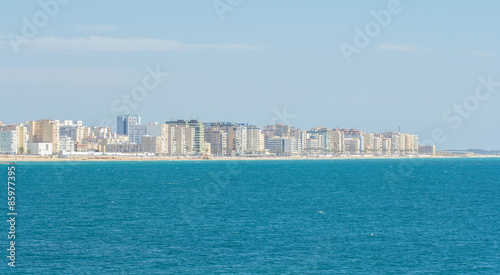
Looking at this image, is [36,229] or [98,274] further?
[36,229]

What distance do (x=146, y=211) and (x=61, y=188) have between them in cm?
2938

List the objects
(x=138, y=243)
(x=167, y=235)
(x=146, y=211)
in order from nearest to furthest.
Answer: (x=138, y=243), (x=167, y=235), (x=146, y=211)

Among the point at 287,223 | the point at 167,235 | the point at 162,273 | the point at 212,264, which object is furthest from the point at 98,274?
the point at 287,223

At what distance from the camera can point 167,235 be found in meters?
41.3

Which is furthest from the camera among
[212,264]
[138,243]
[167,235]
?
[167,235]

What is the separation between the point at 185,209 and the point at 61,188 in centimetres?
3016

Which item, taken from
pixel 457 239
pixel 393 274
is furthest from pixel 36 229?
pixel 457 239

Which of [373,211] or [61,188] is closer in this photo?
[373,211]

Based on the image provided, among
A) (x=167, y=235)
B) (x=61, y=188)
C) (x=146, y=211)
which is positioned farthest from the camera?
(x=61, y=188)

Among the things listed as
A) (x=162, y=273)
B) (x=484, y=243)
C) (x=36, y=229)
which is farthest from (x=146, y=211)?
(x=484, y=243)

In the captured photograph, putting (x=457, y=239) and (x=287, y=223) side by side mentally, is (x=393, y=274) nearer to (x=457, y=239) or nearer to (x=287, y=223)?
(x=457, y=239)

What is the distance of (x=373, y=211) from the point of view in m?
55.2

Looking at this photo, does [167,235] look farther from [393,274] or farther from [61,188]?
[61,188]

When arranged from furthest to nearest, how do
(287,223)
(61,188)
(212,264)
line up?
(61,188)
(287,223)
(212,264)
